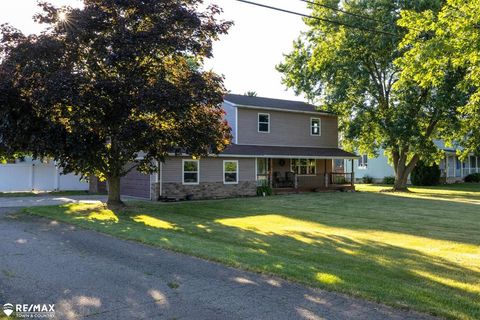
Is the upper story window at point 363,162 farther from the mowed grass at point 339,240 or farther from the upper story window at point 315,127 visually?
the mowed grass at point 339,240

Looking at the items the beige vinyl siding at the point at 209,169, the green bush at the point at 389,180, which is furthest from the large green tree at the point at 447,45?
the green bush at the point at 389,180

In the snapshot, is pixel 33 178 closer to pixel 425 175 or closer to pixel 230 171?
pixel 230 171

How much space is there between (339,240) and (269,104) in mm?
20314

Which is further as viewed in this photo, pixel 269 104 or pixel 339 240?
pixel 269 104

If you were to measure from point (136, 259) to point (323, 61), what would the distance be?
86.1 feet

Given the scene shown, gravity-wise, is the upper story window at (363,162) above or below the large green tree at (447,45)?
below

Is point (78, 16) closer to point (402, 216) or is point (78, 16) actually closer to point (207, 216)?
point (207, 216)

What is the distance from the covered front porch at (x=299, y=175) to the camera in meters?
29.0

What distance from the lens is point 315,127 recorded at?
3272 cm

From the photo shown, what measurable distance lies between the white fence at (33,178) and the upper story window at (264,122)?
12.4 metres

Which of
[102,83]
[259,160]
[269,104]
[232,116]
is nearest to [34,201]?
[102,83]

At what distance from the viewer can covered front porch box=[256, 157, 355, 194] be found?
29000mm

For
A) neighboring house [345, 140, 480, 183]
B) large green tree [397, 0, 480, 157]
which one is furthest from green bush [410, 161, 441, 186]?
large green tree [397, 0, 480, 157]

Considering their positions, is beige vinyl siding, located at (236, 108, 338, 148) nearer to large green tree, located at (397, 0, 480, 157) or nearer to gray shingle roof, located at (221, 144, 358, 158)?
gray shingle roof, located at (221, 144, 358, 158)
